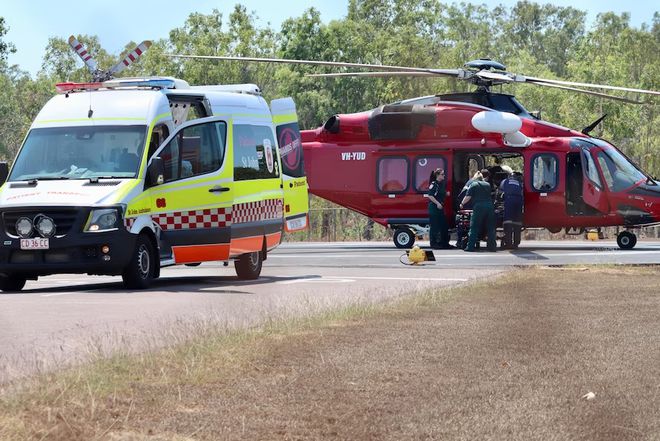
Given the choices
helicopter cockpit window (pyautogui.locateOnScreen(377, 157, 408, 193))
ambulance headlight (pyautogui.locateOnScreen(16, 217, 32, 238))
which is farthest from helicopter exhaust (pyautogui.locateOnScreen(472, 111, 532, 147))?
ambulance headlight (pyautogui.locateOnScreen(16, 217, 32, 238))

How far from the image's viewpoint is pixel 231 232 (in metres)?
19.0

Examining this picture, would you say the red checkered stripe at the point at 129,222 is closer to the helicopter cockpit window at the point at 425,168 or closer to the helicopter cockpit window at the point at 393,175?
the helicopter cockpit window at the point at 425,168

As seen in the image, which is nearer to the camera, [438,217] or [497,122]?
[497,122]

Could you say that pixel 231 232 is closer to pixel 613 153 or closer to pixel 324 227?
pixel 613 153

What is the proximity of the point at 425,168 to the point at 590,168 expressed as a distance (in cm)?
349

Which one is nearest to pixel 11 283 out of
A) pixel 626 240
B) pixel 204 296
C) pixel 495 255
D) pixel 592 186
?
pixel 204 296

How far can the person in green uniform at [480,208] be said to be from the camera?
27469mm

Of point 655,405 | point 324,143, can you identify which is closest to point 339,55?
point 324,143

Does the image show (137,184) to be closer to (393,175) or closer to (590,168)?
(393,175)

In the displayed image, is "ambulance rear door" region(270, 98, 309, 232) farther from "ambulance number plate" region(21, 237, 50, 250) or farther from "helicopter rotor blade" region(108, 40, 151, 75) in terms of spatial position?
"ambulance number plate" region(21, 237, 50, 250)

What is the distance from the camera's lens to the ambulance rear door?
72.3 feet

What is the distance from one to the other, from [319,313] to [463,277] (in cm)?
728

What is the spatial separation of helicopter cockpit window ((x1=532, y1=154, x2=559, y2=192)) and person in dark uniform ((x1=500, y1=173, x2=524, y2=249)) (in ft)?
2.12

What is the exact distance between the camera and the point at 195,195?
18.7m
